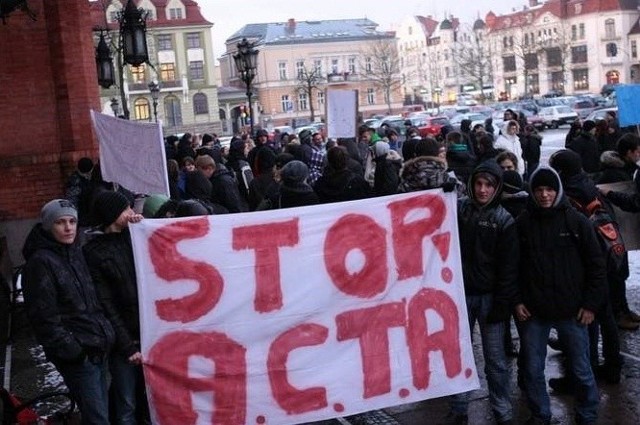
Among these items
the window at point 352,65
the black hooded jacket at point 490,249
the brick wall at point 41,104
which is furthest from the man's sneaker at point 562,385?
the window at point 352,65

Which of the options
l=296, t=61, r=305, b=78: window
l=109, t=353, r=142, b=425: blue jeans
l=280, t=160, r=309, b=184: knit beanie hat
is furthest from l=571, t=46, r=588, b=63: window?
l=109, t=353, r=142, b=425: blue jeans

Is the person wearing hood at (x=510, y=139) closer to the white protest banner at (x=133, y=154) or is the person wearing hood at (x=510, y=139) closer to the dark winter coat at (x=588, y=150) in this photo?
the dark winter coat at (x=588, y=150)

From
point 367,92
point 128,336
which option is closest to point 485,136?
point 128,336

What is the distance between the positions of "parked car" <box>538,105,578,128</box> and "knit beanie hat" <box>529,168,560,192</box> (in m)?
43.0

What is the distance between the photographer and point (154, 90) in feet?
149

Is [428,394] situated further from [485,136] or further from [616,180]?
[485,136]

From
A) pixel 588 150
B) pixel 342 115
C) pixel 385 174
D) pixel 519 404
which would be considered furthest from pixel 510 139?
pixel 519 404

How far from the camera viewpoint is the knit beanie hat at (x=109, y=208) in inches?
194

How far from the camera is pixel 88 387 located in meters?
4.79

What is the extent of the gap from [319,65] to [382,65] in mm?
7909

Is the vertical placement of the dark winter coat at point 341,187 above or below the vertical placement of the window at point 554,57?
below

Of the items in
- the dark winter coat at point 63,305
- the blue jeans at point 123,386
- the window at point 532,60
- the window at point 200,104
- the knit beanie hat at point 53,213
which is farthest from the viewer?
the window at point 532,60

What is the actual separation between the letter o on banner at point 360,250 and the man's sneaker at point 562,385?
180cm

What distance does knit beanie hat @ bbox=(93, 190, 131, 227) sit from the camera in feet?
16.2
